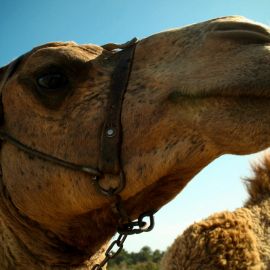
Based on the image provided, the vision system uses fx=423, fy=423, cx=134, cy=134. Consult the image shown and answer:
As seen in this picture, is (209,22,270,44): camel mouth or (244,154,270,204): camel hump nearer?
(209,22,270,44): camel mouth

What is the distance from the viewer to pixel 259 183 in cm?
583

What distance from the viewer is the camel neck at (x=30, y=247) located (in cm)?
257

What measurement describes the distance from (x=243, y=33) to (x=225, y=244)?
3.21 m

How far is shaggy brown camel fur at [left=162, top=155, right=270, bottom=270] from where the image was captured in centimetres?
460

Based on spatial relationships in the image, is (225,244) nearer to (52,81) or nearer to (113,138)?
(113,138)

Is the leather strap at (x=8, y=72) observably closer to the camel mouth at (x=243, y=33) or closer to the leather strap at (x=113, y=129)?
the leather strap at (x=113, y=129)

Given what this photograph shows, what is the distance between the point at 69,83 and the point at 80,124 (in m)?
0.30

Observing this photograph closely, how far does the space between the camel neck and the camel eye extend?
2.31 feet

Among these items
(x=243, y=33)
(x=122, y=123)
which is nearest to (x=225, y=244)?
(x=122, y=123)

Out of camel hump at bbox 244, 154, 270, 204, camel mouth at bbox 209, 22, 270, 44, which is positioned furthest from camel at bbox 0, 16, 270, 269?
camel hump at bbox 244, 154, 270, 204

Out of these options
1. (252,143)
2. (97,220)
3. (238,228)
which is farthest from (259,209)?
(252,143)

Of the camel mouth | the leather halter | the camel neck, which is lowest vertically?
the camel neck

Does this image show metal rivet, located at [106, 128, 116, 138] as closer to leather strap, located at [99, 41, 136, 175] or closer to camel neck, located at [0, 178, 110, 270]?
leather strap, located at [99, 41, 136, 175]

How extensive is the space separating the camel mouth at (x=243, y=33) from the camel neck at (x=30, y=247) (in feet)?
5.13
